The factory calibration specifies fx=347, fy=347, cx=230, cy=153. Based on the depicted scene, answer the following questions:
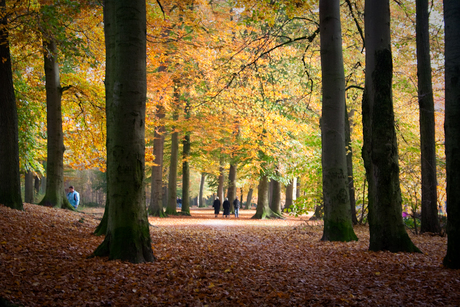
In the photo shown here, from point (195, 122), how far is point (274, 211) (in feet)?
27.3

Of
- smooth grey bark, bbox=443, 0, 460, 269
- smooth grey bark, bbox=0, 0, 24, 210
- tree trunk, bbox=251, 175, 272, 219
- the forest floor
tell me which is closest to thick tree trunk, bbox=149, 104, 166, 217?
tree trunk, bbox=251, 175, 272, 219

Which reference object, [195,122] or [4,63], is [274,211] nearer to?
[195,122]

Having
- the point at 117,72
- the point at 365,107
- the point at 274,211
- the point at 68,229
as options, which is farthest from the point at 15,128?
the point at 274,211

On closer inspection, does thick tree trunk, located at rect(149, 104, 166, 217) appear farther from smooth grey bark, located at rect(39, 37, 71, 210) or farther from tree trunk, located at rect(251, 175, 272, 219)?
smooth grey bark, located at rect(39, 37, 71, 210)

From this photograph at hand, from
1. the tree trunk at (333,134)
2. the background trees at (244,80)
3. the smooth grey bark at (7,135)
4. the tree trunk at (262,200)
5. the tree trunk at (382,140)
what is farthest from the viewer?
the tree trunk at (262,200)

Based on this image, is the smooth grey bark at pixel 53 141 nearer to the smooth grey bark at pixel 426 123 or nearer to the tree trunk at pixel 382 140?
the tree trunk at pixel 382 140

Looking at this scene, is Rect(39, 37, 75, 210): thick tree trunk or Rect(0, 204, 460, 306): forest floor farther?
Rect(39, 37, 75, 210): thick tree trunk

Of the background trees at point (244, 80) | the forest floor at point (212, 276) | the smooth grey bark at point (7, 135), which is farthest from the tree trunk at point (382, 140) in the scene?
the smooth grey bark at point (7, 135)

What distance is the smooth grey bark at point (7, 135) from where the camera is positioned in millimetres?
8984

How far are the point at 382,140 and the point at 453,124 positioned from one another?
1.77 metres

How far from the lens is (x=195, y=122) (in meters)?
20.6

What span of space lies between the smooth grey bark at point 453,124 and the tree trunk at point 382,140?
64.7 inches

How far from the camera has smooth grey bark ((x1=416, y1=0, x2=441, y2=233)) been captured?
10094 mm

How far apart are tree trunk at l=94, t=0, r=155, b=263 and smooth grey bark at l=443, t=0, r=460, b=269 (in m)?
4.60
